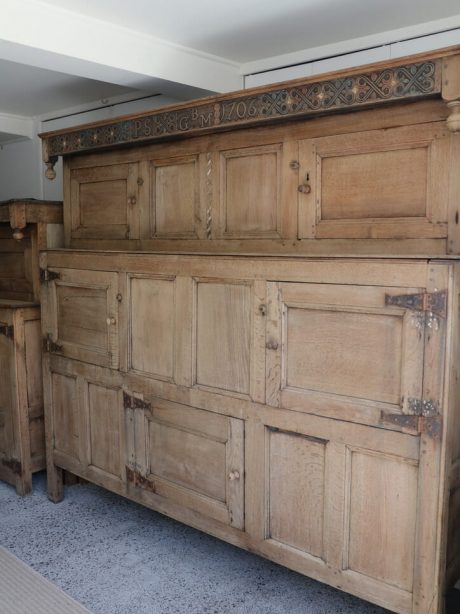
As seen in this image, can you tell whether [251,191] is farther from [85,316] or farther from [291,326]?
[85,316]

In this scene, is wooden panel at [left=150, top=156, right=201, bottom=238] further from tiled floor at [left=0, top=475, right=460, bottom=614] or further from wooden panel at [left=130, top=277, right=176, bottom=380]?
tiled floor at [left=0, top=475, right=460, bottom=614]

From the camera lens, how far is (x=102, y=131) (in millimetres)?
3158

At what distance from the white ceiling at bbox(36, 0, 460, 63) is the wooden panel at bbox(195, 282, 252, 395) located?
1.14 m

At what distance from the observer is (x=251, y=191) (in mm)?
2709

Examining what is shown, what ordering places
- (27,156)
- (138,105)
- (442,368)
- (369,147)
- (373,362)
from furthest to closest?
1. (27,156)
2. (138,105)
3. (369,147)
4. (373,362)
5. (442,368)

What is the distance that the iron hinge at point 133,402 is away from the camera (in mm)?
2871

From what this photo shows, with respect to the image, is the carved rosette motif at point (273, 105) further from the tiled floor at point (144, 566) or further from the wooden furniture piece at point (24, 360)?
the tiled floor at point (144, 566)

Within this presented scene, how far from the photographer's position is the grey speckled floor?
2508mm

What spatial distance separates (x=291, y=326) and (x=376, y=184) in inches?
25.1

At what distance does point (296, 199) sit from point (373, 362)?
2.75ft

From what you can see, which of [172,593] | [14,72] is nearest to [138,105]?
[14,72]

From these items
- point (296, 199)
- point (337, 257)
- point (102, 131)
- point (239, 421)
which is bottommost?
point (239, 421)

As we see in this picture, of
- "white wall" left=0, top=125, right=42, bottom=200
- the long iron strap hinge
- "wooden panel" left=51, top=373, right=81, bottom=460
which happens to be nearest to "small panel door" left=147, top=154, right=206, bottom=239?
"wooden panel" left=51, top=373, right=81, bottom=460

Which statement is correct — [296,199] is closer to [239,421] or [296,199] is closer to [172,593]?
[239,421]
